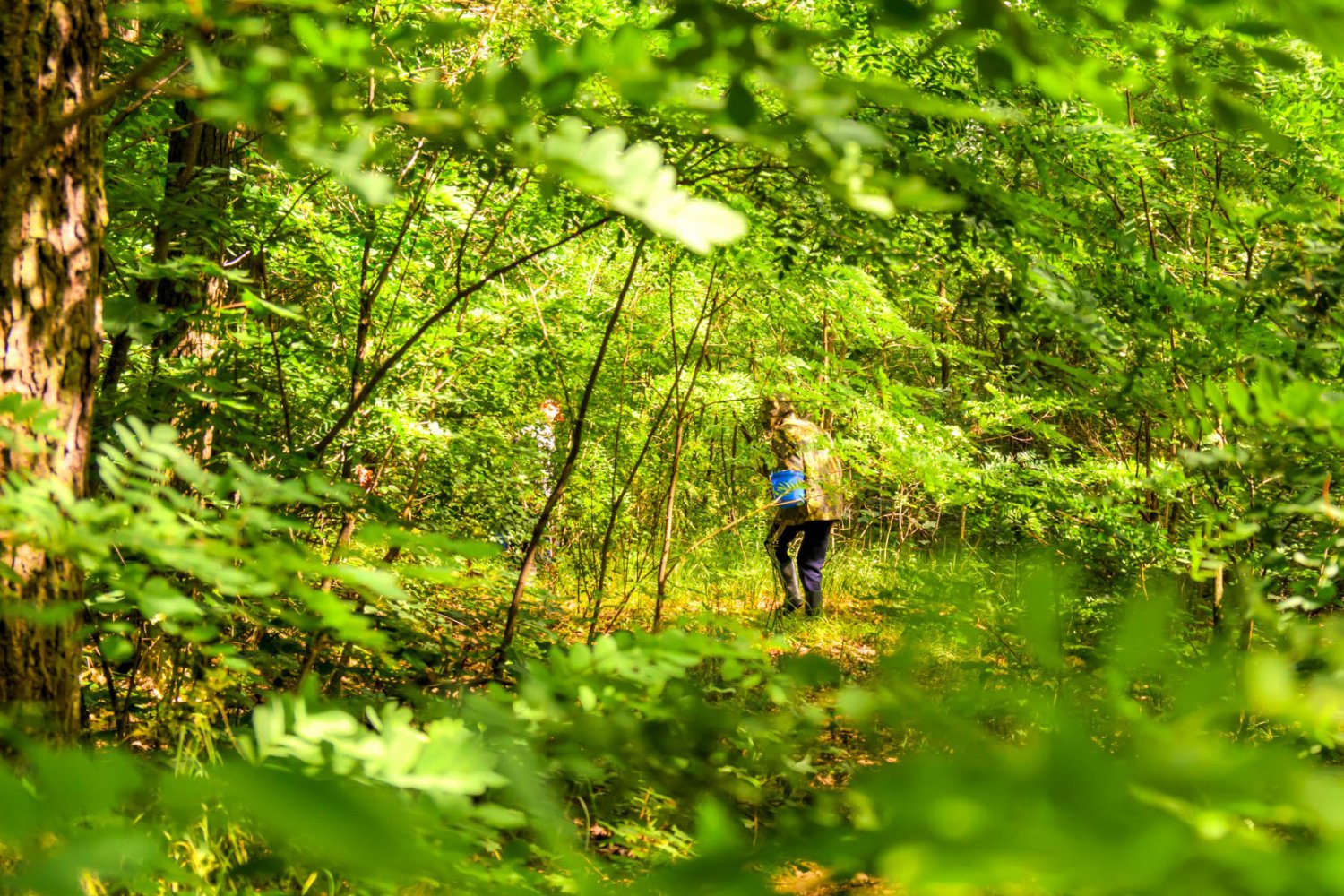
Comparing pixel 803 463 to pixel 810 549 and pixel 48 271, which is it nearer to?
pixel 810 549

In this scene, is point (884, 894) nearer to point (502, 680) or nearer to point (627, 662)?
point (502, 680)

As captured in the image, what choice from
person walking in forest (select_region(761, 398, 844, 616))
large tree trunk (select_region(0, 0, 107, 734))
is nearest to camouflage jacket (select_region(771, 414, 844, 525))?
person walking in forest (select_region(761, 398, 844, 616))

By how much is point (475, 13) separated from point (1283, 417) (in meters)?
2.94

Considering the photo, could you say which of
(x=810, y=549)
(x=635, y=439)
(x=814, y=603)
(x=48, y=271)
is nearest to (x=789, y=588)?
(x=814, y=603)

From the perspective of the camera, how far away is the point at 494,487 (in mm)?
5723

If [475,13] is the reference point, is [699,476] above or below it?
below

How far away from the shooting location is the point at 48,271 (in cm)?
148

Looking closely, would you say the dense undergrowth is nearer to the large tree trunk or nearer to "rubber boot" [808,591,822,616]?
the large tree trunk

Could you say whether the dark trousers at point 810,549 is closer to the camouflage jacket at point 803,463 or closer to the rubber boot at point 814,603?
the rubber boot at point 814,603

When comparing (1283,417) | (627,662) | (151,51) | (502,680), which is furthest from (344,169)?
(151,51)

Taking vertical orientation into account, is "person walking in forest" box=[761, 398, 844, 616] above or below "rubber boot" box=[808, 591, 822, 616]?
above

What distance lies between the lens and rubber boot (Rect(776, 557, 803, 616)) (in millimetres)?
6929

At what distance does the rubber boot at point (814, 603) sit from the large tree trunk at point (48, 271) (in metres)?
5.81

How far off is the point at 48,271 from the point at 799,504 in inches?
222
